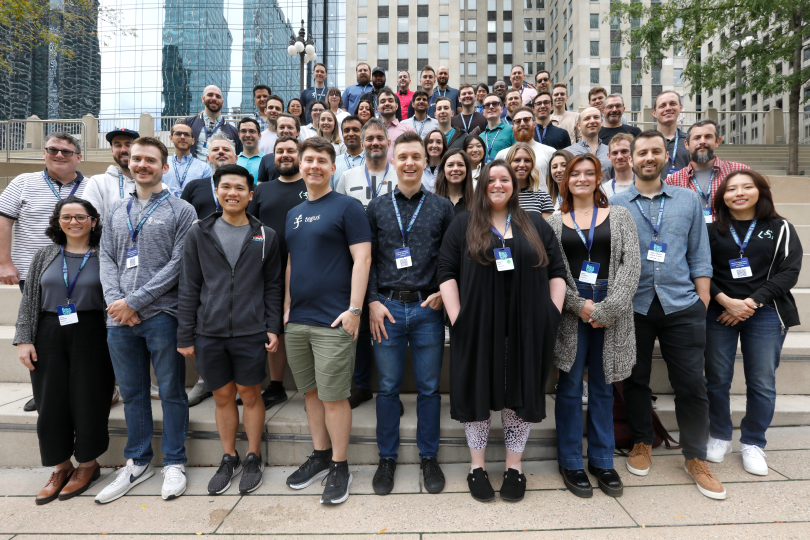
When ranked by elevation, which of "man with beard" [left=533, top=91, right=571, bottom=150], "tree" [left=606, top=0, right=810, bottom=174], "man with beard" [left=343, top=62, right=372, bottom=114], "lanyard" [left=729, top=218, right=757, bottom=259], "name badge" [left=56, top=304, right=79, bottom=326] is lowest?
"name badge" [left=56, top=304, right=79, bottom=326]

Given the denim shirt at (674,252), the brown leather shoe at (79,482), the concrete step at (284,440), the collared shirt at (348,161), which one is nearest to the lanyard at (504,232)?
the denim shirt at (674,252)

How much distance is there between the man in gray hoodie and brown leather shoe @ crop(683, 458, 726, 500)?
3.51 m

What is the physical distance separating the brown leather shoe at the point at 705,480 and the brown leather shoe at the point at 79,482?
167 inches

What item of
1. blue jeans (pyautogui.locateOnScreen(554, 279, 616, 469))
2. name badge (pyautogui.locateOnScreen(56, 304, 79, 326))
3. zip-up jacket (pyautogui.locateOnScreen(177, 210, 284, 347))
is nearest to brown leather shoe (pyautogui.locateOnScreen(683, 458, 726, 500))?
blue jeans (pyautogui.locateOnScreen(554, 279, 616, 469))

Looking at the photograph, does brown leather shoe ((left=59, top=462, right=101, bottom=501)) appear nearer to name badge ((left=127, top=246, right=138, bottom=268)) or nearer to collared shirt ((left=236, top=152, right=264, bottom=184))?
name badge ((left=127, top=246, right=138, bottom=268))

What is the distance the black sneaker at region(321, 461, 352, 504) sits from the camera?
294cm

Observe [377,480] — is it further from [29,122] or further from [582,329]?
[29,122]

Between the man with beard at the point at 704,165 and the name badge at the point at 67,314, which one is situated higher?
the man with beard at the point at 704,165

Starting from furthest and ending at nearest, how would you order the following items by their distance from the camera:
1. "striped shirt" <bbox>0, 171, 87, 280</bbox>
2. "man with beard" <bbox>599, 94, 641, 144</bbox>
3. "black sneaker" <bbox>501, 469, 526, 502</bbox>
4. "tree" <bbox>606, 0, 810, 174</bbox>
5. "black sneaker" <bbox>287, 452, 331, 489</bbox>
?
"tree" <bbox>606, 0, 810, 174</bbox> < "man with beard" <bbox>599, 94, 641, 144</bbox> < "striped shirt" <bbox>0, 171, 87, 280</bbox> < "black sneaker" <bbox>287, 452, 331, 489</bbox> < "black sneaker" <bbox>501, 469, 526, 502</bbox>

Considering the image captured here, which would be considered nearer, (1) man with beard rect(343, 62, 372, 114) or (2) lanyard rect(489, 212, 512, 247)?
(2) lanyard rect(489, 212, 512, 247)

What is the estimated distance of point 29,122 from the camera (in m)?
11.2

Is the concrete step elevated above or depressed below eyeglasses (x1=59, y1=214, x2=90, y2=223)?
below

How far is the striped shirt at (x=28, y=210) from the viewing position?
374 centimetres

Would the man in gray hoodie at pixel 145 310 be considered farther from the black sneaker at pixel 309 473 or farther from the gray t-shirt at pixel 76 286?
the black sneaker at pixel 309 473
